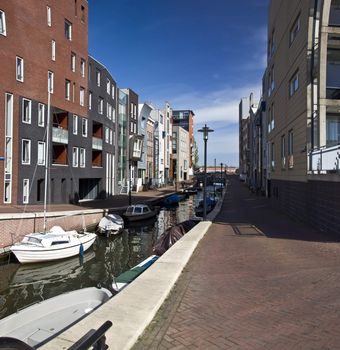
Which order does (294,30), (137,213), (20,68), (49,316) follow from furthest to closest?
(137,213) → (20,68) → (294,30) → (49,316)

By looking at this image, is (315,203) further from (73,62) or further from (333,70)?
(73,62)

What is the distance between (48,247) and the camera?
20875 mm

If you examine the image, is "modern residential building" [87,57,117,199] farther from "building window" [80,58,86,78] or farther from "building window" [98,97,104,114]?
"building window" [80,58,86,78]

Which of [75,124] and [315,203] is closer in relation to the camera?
[315,203]

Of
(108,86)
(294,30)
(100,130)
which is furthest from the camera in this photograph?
(108,86)

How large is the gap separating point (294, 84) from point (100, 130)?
94.0 ft

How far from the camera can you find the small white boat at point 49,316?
7.88 metres

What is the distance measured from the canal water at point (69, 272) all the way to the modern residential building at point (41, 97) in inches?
358

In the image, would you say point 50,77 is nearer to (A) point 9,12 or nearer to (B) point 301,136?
(A) point 9,12

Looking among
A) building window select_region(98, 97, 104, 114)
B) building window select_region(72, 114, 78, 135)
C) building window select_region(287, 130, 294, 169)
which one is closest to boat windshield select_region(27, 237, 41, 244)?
building window select_region(287, 130, 294, 169)

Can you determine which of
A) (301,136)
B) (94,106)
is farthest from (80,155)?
(301,136)

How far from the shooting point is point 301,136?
22.7 meters

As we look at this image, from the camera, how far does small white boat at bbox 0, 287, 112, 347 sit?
7.88 meters

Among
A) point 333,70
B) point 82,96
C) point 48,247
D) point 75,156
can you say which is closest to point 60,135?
point 75,156
